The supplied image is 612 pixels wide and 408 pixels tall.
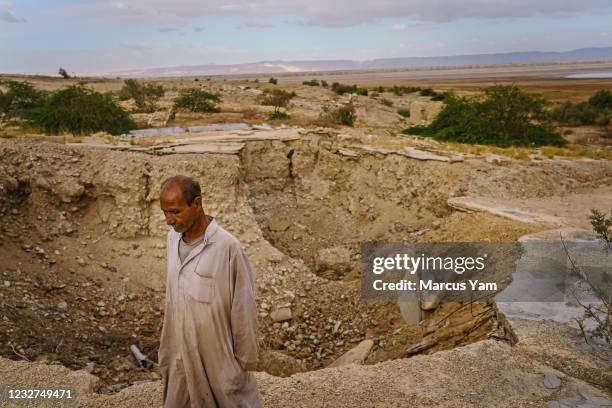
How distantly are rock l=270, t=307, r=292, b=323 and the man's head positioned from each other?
15.7 ft

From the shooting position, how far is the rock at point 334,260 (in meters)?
8.88

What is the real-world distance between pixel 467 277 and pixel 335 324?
2.06 metres

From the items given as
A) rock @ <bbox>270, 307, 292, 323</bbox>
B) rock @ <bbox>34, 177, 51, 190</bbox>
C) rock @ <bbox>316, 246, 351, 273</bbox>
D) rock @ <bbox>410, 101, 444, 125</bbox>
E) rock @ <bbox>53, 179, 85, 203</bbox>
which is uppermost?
rock @ <bbox>410, 101, 444, 125</bbox>

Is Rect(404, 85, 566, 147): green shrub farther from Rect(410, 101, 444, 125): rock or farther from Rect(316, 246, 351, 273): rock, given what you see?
Rect(316, 246, 351, 273): rock

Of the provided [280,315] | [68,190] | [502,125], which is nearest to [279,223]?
[280,315]

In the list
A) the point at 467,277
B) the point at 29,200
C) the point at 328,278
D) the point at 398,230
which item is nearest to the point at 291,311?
the point at 328,278

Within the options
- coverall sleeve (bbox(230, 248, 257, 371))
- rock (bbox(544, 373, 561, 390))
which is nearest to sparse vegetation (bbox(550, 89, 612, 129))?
rock (bbox(544, 373, 561, 390))

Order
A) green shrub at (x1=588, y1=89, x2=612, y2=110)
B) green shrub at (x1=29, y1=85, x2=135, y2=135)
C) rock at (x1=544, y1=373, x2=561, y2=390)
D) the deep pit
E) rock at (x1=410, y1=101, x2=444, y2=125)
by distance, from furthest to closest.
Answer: green shrub at (x1=588, y1=89, x2=612, y2=110) < rock at (x1=410, y1=101, x2=444, y2=125) < green shrub at (x1=29, y1=85, x2=135, y2=135) < the deep pit < rock at (x1=544, y1=373, x2=561, y2=390)

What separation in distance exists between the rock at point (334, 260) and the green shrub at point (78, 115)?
7.43 metres

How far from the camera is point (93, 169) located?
8.24m

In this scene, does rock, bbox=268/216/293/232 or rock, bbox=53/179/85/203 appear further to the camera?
rock, bbox=268/216/293/232

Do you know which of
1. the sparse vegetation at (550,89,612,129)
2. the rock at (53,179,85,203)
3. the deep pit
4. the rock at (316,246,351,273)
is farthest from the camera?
the sparse vegetation at (550,89,612,129)

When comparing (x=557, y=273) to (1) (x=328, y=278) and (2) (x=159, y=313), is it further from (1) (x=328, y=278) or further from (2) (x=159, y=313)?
(2) (x=159, y=313)

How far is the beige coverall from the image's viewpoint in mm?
2486
